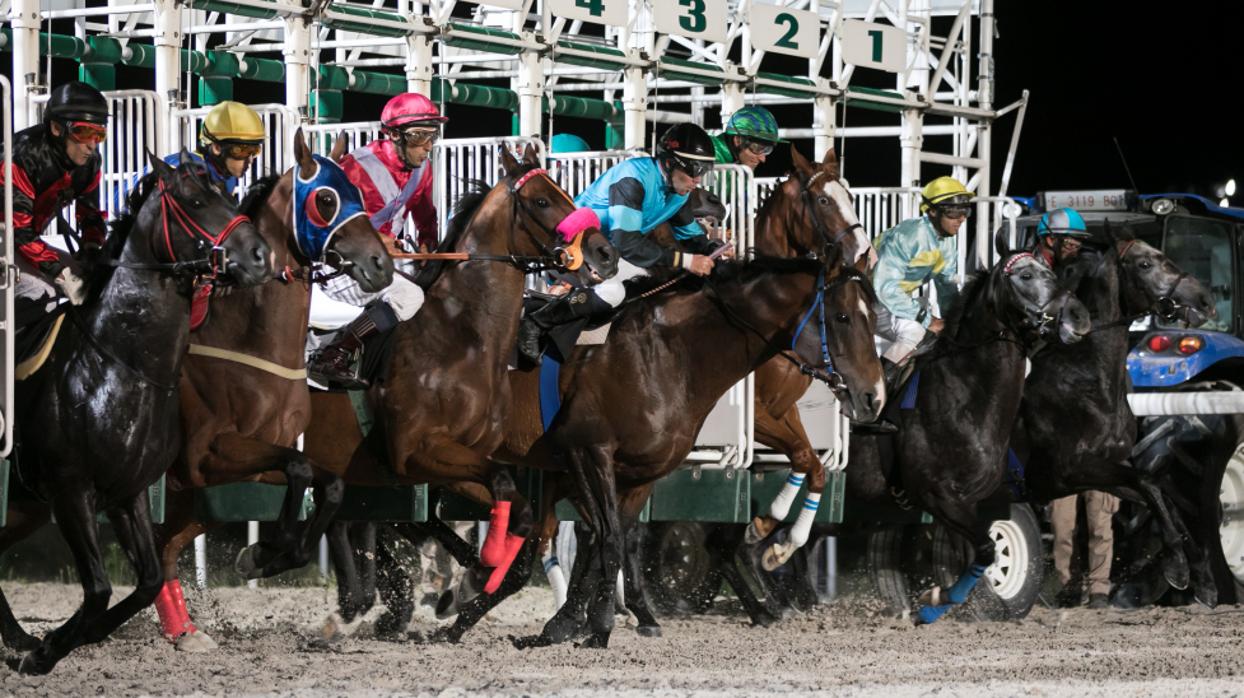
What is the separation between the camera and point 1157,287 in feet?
36.8

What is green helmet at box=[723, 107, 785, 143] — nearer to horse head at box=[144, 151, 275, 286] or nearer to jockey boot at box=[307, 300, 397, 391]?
jockey boot at box=[307, 300, 397, 391]

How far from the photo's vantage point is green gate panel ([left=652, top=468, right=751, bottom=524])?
10.2m

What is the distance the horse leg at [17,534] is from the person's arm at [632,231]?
2590mm

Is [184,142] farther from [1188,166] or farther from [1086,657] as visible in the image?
[1188,166]

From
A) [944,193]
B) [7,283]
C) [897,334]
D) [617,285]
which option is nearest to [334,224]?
[7,283]

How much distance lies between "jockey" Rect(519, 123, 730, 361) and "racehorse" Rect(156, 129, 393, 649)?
127 centimetres

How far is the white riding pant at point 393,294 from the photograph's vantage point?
8.74 meters

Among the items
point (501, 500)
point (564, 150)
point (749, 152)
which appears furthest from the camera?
point (564, 150)

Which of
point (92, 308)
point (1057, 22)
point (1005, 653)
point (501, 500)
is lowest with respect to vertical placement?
point (1005, 653)

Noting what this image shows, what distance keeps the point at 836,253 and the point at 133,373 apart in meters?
2.96

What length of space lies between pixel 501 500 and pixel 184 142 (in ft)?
7.38

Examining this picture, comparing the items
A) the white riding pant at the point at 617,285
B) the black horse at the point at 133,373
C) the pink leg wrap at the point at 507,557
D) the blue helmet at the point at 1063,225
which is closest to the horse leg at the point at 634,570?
the white riding pant at the point at 617,285

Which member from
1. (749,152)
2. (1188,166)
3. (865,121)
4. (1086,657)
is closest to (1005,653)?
(1086,657)

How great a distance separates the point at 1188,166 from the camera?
19.0 m
